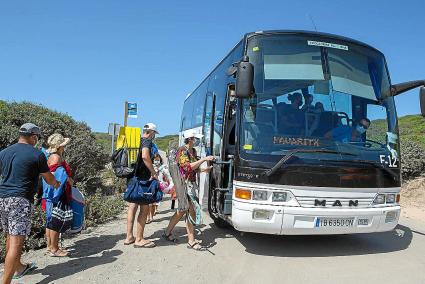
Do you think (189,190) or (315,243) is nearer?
(189,190)

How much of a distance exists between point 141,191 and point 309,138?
9.02 ft

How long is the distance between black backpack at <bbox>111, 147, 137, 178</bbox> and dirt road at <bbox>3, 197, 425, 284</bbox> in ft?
3.91

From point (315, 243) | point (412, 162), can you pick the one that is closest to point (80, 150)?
point (315, 243)

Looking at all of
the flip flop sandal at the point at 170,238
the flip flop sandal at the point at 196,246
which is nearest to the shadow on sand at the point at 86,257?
→ the flip flop sandal at the point at 170,238

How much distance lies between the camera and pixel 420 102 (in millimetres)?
6988

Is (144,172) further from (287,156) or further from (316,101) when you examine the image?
(316,101)

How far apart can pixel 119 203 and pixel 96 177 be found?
3.04 meters

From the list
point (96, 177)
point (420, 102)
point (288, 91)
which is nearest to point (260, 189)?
point (288, 91)

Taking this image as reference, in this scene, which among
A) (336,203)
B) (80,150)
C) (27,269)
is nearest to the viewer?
(27,269)

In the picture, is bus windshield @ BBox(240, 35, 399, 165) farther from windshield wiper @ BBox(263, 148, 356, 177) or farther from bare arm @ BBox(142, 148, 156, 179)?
bare arm @ BBox(142, 148, 156, 179)

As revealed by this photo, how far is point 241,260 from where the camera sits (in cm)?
618

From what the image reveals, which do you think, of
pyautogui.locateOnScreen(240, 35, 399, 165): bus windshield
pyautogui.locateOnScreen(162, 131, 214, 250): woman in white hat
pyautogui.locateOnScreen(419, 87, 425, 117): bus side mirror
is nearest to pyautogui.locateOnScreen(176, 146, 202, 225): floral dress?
pyautogui.locateOnScreen(162, 131, 214, 250): woman in white hat

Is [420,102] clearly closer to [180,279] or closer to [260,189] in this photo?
[260,189]

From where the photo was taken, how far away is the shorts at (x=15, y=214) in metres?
4.82
